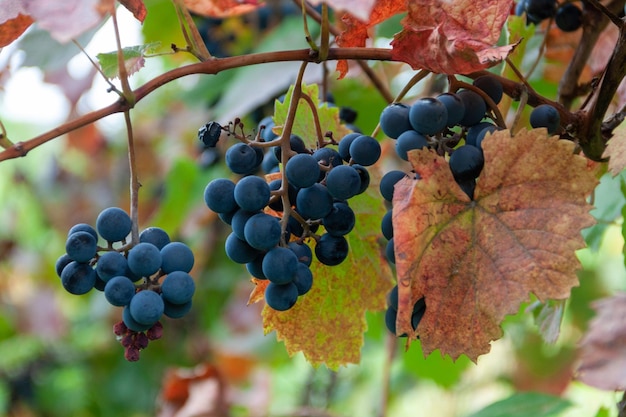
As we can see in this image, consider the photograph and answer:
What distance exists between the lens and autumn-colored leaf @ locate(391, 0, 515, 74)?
691mm

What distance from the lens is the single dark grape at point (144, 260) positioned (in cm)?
70

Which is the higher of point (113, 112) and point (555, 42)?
point (113, 112)

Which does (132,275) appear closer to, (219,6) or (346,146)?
(346,146)

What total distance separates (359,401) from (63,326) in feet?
3.97

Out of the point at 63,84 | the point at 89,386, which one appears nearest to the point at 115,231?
the point at 63,84

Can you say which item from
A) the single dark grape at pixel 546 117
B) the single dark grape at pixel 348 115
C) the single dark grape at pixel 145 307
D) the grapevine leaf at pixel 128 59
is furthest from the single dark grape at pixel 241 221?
the single dark grape at pixel 348 115

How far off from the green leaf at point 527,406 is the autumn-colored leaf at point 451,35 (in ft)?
2.21

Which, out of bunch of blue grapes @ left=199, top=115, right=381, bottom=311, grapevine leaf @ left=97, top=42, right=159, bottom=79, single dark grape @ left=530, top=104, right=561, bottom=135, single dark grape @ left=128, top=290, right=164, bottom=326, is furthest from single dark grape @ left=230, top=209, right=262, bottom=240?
single dark grape @ left=530, top=104, right=561, bottom=135

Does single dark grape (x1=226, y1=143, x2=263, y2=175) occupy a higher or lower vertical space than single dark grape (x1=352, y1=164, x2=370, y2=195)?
higher

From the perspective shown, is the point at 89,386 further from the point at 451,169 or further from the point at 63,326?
the point at 451,169

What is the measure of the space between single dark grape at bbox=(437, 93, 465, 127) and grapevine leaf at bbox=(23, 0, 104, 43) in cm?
34

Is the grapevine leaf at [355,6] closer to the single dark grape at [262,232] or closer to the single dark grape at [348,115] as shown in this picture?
the single dark grape at [262,232]

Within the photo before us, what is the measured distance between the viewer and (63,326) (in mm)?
2721

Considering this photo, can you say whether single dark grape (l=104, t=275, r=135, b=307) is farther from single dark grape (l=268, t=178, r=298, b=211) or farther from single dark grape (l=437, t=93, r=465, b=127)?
single dark grape (l=437, t=93, r=465, b=127)
